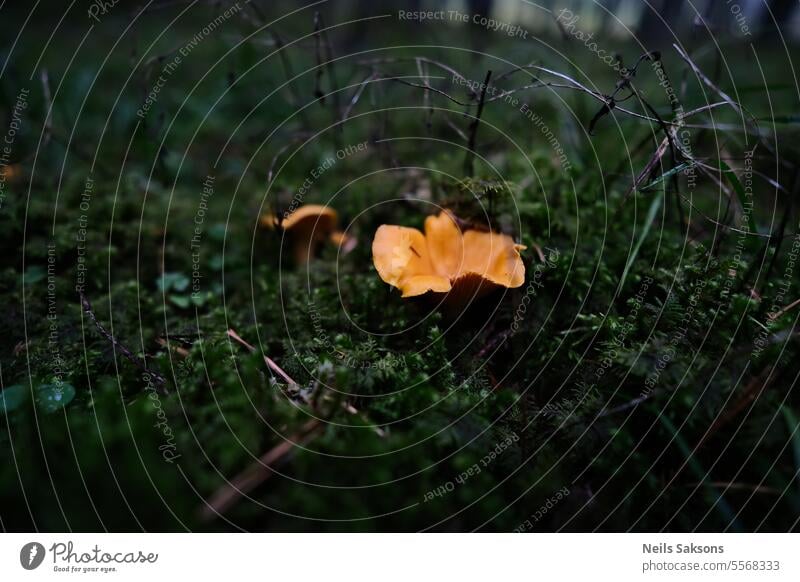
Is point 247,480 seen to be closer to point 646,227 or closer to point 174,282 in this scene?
point 174,282

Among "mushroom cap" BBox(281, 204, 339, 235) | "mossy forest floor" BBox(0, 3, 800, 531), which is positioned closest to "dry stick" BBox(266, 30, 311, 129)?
"mossy forest floor" BBox(0, 3, 800, 531)

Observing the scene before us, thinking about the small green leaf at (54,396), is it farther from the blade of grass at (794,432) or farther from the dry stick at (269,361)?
the blade of grass at (794,432)

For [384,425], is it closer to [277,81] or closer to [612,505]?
[612,505]

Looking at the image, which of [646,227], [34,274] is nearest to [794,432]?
[646,227]

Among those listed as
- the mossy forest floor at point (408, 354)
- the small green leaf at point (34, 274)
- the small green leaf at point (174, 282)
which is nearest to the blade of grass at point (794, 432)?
the mossy forest floor at point (408, 354)

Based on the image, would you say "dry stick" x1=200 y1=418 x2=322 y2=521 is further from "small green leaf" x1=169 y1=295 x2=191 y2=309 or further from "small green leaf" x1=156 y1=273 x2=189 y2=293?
"small green leaf" x1=156 y1=273 x2=189 y2=293
